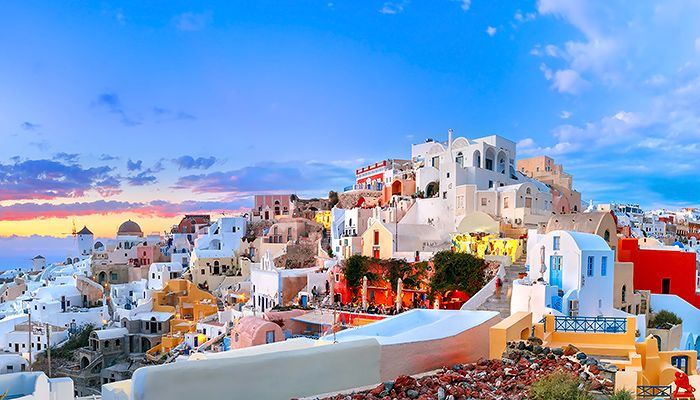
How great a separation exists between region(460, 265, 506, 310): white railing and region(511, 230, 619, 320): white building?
2.80m

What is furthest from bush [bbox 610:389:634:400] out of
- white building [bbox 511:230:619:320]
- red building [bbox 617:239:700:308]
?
red building [bbox 617:239:700:308]

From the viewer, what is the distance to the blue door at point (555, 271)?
1767 cm

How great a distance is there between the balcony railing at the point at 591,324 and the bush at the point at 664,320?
1136cm

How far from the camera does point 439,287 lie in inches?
973

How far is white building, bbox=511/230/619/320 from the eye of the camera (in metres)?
16.6

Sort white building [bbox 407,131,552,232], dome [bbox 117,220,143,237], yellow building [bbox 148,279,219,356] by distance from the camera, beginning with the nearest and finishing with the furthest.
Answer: yellow building [bbox 148,279,219,356] → white building [bbox 407,131,552,232] → dome [bbox 117,220,143,237]

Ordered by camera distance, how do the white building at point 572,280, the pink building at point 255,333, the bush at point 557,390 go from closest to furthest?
the bush at point 557,390, the white building at point 572,280, the pink building at point 255,333

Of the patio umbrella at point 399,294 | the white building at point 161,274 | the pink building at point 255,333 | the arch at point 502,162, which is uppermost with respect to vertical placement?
the arch at point 502,162

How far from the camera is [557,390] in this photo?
5430mm

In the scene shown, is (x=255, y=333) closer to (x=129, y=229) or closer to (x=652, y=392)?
(x=652, y=392)

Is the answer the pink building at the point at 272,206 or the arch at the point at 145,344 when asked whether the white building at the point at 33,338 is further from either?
the pink building at the point at 272,206

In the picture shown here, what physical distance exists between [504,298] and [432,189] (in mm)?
20030

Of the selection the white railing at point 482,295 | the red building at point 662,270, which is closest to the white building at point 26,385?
the white railing at point 482,295

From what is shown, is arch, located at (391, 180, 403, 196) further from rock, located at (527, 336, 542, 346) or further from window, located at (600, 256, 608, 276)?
rock, located at (527, 336, 542, 346)
